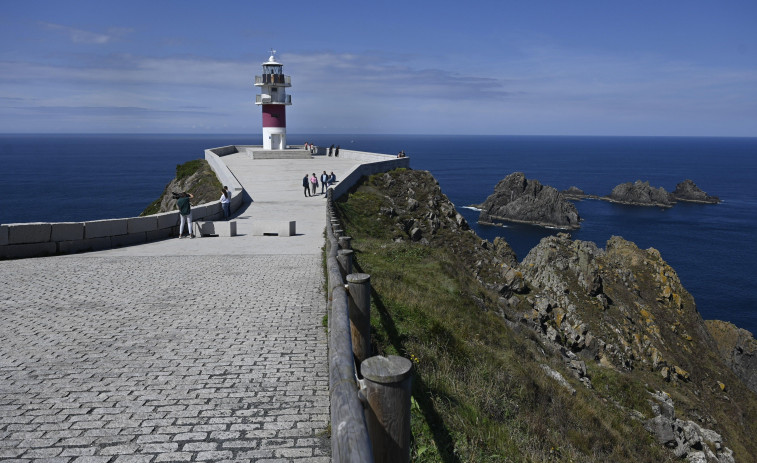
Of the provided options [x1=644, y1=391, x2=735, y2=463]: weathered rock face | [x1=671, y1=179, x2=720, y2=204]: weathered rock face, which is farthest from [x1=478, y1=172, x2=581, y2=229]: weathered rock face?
[x1=644, y1=391, x2=735, y2=463]: weathered rock face

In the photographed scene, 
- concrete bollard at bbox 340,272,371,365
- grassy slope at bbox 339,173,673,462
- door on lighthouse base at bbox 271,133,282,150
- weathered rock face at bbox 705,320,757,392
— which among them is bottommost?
weathered rock face at bbox 705,320,757,392

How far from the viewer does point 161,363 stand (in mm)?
6793

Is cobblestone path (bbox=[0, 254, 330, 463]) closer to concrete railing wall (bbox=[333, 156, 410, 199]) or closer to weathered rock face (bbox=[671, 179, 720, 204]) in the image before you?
concrete railing wall (bbox=[333, 156, 410, 199])

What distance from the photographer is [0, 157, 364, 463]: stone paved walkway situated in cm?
486

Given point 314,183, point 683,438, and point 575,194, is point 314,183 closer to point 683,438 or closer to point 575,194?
point 683,438

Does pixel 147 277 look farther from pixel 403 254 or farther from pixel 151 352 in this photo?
pixel 403 254

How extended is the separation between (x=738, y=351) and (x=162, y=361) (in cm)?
3539

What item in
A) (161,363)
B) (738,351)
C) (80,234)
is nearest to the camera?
(161,363)

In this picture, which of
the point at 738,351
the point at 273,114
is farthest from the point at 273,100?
the point at 738,351

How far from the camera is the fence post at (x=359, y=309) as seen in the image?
18.7 ft

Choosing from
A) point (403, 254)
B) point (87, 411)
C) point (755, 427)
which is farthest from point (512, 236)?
A: point (87, 411)

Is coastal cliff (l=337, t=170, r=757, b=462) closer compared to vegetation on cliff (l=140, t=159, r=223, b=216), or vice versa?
coastal cliff (l=337, t=170, r=757, b=462)

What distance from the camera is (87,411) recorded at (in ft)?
17.9

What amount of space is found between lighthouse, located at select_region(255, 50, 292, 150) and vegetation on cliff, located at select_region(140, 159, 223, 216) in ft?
28.5
